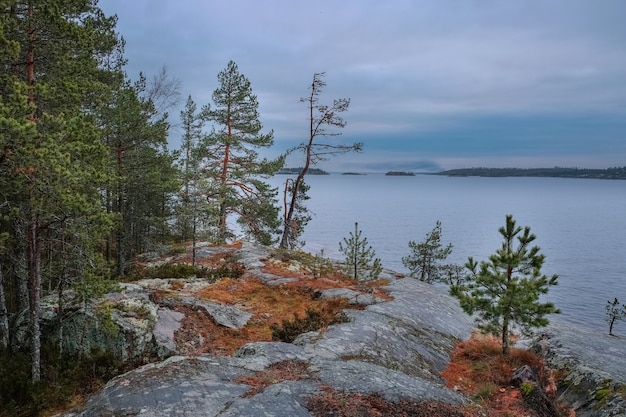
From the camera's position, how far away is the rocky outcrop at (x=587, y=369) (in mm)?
7707

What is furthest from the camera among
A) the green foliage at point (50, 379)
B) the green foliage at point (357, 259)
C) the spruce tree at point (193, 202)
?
the spruce tree at point (193, 202)

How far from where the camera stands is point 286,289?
15406 mm

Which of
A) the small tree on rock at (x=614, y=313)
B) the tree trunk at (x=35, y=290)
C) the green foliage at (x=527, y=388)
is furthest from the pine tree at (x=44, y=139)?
the small tree on rock at (x=614, y=313)

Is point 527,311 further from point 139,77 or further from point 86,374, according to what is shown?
point 139,77

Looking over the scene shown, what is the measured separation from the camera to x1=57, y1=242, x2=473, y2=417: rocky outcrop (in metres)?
5.29

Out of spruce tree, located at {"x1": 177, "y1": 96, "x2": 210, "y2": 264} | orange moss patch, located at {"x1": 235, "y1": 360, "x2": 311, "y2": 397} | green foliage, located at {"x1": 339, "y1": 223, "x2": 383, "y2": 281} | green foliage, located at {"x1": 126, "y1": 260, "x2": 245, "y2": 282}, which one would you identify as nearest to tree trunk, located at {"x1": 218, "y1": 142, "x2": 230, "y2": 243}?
spruce tree, located at {"x1": 177, "y1": 96, "x2": 210, "y2": 264}

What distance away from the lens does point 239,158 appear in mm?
27844

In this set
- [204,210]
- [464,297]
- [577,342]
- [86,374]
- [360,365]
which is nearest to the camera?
[360,365]

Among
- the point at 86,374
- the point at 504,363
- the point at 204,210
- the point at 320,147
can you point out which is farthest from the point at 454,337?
the point at 320,147

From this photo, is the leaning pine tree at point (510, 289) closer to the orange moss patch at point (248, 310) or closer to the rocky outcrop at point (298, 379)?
the rocky outcrop at point (298, 379)

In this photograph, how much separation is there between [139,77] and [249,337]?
16609 millimetres

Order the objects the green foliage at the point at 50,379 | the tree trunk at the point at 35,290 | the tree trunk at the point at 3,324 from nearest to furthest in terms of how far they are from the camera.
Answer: the green foliage at the point at 50,379 → the tree trunk at the point at 35,290 → the tree trunk at the point at 3,324

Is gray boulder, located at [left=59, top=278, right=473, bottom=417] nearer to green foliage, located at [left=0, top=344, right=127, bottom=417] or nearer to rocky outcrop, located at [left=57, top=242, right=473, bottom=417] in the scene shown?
rocky outcrop, located at [left=57, top=242, right=473, bottom=417]

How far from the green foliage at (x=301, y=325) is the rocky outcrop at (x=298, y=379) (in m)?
0.38
